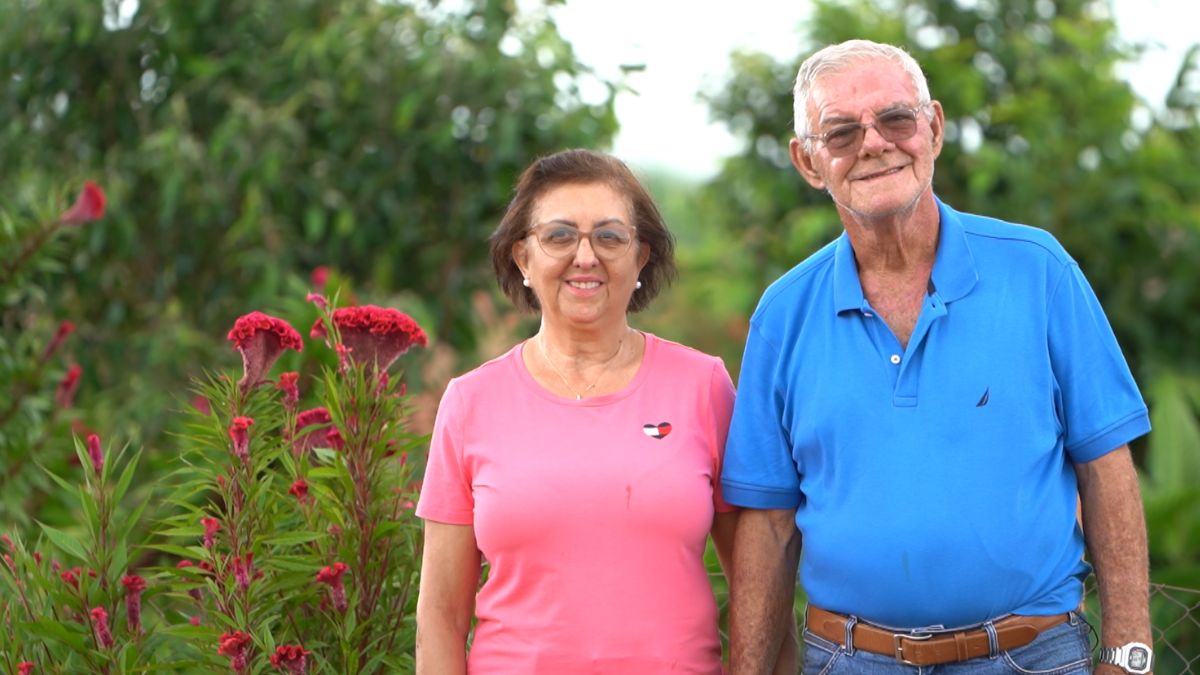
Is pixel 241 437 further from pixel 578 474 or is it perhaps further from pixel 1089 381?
pixel 1089 381

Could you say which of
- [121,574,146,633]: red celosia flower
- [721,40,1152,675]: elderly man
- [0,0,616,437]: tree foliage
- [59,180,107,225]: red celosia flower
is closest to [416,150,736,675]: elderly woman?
[721,40,1152,675]: elderly man

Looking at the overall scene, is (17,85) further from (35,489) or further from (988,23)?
(988,23)

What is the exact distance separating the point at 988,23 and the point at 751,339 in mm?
6410

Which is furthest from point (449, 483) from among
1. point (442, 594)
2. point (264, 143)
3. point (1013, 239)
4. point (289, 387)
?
point (264, 143)

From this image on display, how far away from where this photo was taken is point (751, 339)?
303 centimetres

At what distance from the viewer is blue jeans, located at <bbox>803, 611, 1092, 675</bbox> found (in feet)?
8.87

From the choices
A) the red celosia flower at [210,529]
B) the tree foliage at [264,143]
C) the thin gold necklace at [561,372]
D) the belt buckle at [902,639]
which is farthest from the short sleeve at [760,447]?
the tree foliage at [264,143]

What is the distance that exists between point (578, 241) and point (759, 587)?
30.3 inches

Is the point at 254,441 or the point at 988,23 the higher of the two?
the point at 988,23

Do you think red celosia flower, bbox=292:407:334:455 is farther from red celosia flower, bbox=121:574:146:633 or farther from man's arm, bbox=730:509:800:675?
man's arm, bbox=730:509:800:675

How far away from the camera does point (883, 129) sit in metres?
2.83

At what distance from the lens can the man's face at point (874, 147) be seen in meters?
2.83

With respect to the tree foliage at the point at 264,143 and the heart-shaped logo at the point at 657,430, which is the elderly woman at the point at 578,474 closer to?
the heart-shaped logo at the point at 657,430

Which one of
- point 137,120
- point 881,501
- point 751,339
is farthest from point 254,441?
point 137,120
